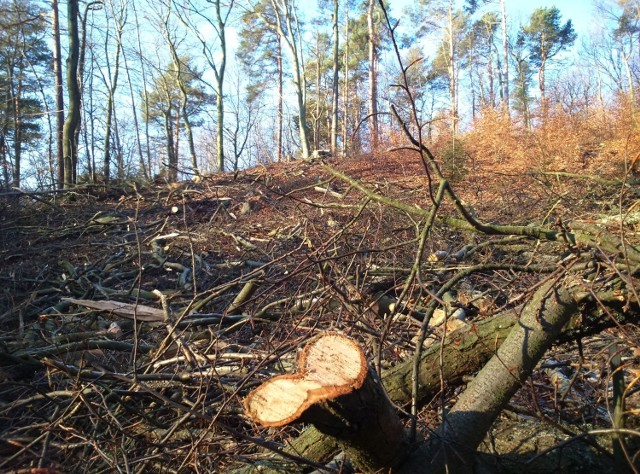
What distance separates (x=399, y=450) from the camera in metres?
1.59

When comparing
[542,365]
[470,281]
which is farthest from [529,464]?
[470,281]

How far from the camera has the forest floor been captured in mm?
2137

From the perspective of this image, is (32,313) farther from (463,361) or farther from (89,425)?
(463,361)

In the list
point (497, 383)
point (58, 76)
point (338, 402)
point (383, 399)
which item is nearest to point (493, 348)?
point (497, 383)

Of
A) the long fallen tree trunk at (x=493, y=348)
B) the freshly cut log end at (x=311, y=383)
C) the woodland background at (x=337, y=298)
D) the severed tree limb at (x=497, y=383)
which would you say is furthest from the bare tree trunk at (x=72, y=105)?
the severed tree limb at (x=497, y=383)

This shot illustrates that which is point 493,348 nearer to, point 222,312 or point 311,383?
point 311,383

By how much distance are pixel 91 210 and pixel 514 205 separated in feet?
25.5

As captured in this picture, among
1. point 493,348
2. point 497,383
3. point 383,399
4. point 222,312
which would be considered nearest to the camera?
point 383,399

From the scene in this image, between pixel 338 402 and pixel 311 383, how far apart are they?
10 centimetres

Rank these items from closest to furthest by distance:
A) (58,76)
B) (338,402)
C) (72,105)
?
1. (338,402)
2. (72,105)
3. (58,76)

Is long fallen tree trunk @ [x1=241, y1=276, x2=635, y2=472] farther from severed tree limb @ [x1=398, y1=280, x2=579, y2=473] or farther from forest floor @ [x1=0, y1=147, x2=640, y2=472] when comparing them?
forest floor @ [x1=0, y1=147, x2=640, y2=472]

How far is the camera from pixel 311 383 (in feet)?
4.58

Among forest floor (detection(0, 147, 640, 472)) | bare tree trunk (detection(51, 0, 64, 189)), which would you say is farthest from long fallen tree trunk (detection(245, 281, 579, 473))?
bare tree trunk (detection(51, 0, 64, 189))

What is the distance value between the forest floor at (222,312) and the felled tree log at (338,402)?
274 mm
